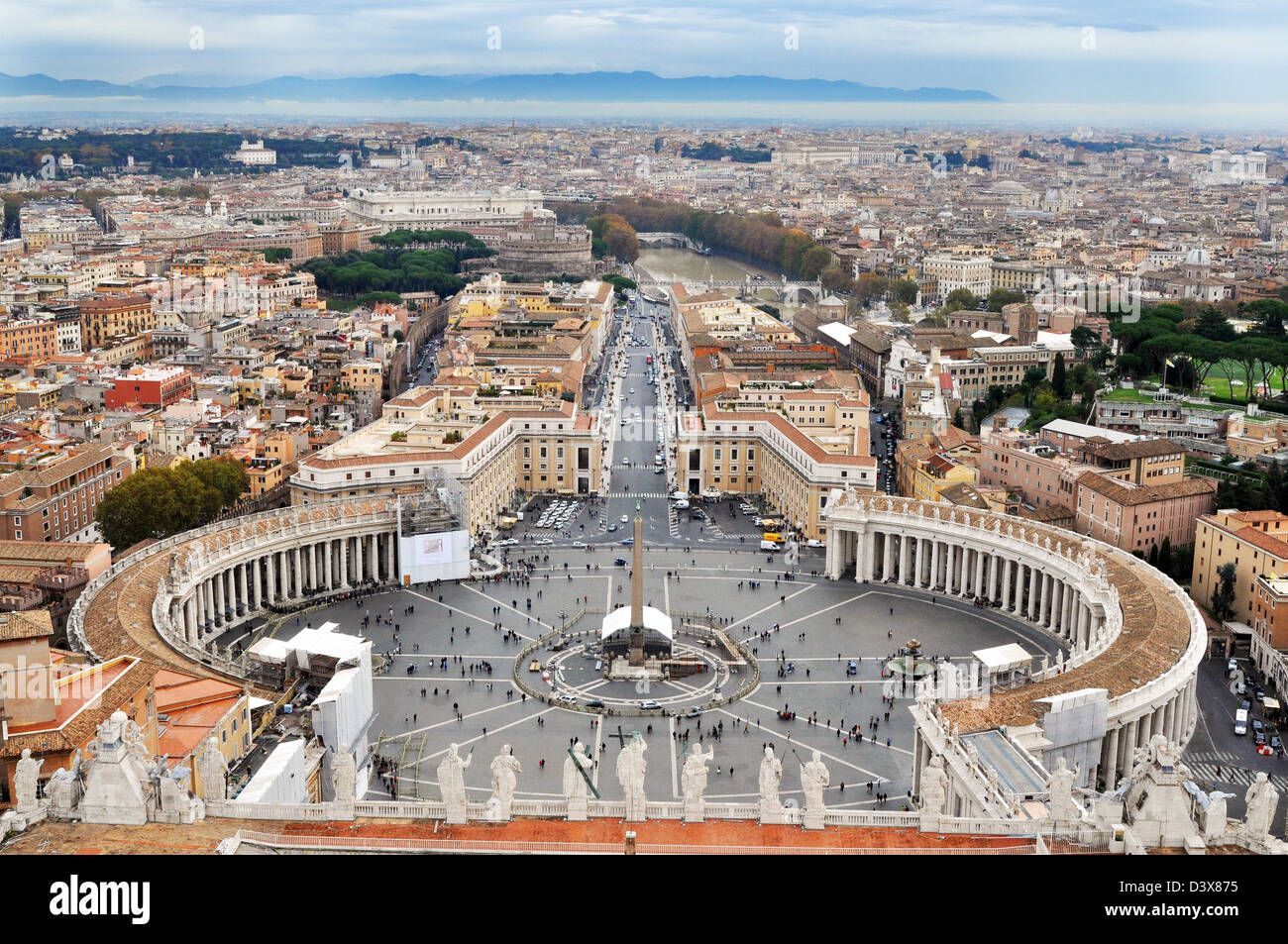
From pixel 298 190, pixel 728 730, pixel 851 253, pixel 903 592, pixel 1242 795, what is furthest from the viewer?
pixel 298 190

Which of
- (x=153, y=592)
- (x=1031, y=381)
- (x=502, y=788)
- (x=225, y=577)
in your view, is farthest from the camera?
(x=1031, y=381)

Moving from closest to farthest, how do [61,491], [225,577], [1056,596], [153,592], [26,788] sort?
Answer: [26,788] → [153,592] → [1056,596] → [225,577] → [61,491]

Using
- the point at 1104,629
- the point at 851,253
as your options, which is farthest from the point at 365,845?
the point at 851,253

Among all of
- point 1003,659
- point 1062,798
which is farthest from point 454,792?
point 1003,659

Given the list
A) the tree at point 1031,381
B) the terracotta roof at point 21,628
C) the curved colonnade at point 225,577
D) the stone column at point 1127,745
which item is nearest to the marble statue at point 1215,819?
the stone column at point 1127,745

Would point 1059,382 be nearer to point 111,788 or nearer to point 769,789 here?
point 769,789

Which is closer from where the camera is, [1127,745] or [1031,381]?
[1127,745]

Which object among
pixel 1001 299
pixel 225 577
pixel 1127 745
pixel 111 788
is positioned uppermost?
pixel 1001 299
